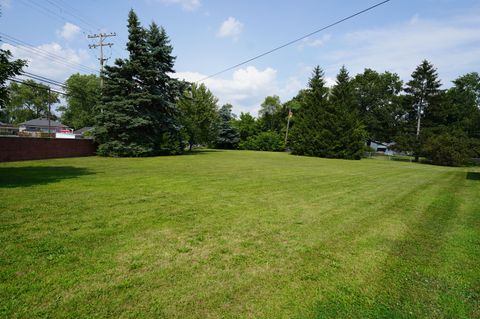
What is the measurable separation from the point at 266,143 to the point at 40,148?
38.7 meters

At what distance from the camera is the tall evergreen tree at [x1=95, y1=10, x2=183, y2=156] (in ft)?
72.6

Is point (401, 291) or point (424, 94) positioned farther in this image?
point (424, 94)

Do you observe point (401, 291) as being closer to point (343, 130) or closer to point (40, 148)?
point (40, 148)

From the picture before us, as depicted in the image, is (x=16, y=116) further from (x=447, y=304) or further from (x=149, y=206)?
(x=447, y=304)

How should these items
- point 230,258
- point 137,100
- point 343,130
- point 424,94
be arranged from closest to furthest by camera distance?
point 230,258
point 137,100
point 343,130
point 424,94

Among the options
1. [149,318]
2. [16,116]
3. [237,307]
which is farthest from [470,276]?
[16,116]

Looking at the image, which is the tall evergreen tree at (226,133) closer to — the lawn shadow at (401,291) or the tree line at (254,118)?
the tree line at (254,118)

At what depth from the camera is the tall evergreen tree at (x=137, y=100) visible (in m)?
22.1

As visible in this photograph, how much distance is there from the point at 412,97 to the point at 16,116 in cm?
8920

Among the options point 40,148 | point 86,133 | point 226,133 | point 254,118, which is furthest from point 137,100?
point 254,118

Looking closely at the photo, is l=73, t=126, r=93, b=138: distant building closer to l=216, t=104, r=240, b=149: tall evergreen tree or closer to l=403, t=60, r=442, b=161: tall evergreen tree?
l=216, t=104, r=240, b=149: tall evergreen tree

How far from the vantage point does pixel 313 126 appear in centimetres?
3644

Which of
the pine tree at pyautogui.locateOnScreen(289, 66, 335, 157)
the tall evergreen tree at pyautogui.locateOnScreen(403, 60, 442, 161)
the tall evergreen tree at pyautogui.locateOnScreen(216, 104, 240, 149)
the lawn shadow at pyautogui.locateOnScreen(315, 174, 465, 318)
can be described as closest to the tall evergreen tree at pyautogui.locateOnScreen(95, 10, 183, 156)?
the pine tree at pyautogui.locateOnScreen(289, 66, 335, 157)

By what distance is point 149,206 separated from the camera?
5.84 meters
